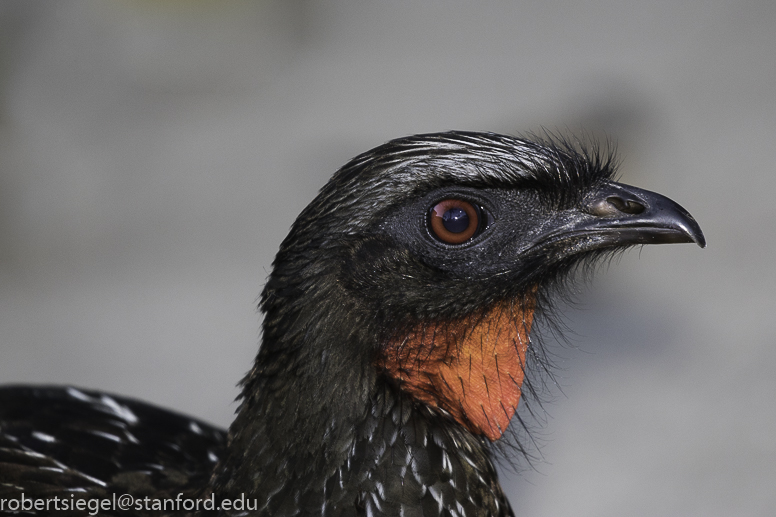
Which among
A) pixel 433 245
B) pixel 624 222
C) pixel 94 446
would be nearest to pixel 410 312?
pixel 433 245

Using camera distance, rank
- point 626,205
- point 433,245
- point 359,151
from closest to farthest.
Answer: point 433,245, point 626,205, point 359,151

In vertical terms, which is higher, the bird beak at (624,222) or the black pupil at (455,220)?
the bird beak at (624,222)

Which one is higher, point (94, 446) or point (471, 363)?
point (471, 363)

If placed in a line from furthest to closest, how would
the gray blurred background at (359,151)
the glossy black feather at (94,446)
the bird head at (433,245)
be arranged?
the gray blurred background at (359,151) < the glossy black feather at (94,446) < the bird head at (433,245)

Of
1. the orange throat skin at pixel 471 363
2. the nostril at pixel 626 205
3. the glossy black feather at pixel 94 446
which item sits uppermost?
the nostril at pixel 626 205

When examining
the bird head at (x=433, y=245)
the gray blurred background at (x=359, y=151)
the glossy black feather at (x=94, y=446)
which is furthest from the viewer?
the gray blurred background at (x=359, y=151)

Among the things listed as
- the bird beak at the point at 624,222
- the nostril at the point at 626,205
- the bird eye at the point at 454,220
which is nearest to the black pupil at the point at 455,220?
the bird eye at the point at 454,220

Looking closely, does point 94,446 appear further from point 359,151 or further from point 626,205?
point 359,151

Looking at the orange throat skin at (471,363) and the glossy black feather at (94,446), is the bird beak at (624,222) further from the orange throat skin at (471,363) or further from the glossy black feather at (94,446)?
the glossy black feather at (94,446)
